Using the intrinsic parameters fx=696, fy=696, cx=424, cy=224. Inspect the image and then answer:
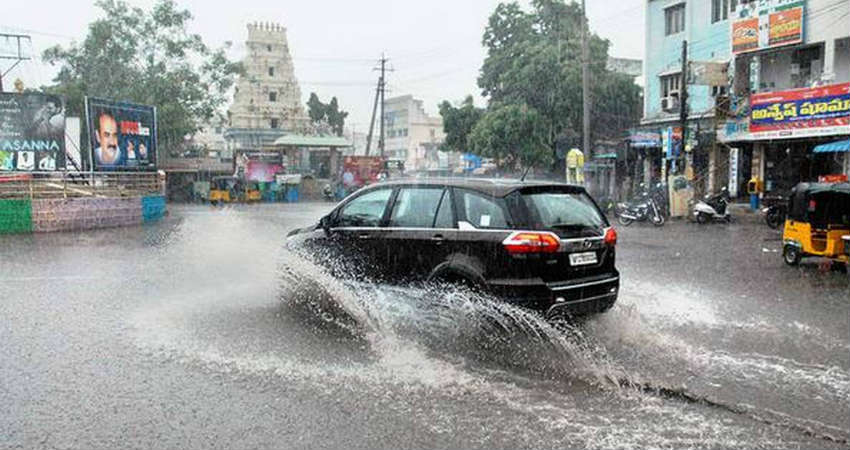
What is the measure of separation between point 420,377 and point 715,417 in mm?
2042

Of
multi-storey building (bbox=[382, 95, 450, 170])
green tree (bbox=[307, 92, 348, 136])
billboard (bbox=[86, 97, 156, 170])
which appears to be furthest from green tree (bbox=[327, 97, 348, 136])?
billboard (bbox=[86, 97, 156, 170])

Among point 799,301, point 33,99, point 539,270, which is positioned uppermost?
point 33,99

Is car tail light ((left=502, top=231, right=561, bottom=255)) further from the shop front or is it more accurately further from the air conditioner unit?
the air conditioner unit

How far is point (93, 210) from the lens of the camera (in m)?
18.8

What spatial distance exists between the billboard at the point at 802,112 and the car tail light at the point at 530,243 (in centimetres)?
1790

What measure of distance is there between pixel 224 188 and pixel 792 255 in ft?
117

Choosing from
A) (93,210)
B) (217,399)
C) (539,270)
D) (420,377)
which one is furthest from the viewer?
(93,210)

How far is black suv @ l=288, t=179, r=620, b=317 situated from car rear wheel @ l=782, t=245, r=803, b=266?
6506 millimetres

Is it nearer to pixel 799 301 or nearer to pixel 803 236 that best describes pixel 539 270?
pixel 799 301

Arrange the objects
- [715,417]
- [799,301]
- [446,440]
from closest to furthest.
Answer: [446,440]
[715,417]
[799,301]

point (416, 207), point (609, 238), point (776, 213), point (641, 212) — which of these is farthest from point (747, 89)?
point (416, 207)

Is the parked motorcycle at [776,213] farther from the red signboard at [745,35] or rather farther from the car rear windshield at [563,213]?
the car rear windshield at [563,213]

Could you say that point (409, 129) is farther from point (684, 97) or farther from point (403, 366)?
point (403, 366)

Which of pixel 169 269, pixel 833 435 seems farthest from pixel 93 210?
pixel 833 435
